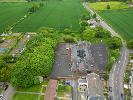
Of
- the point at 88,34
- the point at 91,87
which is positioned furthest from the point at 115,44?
the point at 91,87

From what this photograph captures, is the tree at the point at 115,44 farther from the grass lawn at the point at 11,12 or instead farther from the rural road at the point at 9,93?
the grass lawn at the point at 11,12

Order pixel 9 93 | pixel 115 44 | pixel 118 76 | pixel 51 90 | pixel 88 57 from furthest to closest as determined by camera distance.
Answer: pixel 115 44 → pixel 88 57 → pixel 118 76 → pixel 9 93 → pixel 51 90

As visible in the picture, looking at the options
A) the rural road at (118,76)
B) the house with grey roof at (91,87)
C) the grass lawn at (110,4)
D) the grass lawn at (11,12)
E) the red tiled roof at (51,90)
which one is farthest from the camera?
the grass lawn at (110,4)

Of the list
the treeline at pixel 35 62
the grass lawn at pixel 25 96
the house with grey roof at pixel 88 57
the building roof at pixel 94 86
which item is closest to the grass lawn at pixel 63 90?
the building roof at pixel 94 86

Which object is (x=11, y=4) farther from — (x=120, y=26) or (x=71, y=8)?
(x=120, y=26)

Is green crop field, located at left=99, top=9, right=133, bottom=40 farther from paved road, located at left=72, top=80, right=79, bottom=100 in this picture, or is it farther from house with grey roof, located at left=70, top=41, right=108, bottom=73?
paved road, located at left=72, top=80, right=79, bottom=100

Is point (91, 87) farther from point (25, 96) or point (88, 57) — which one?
point (88, 57)
